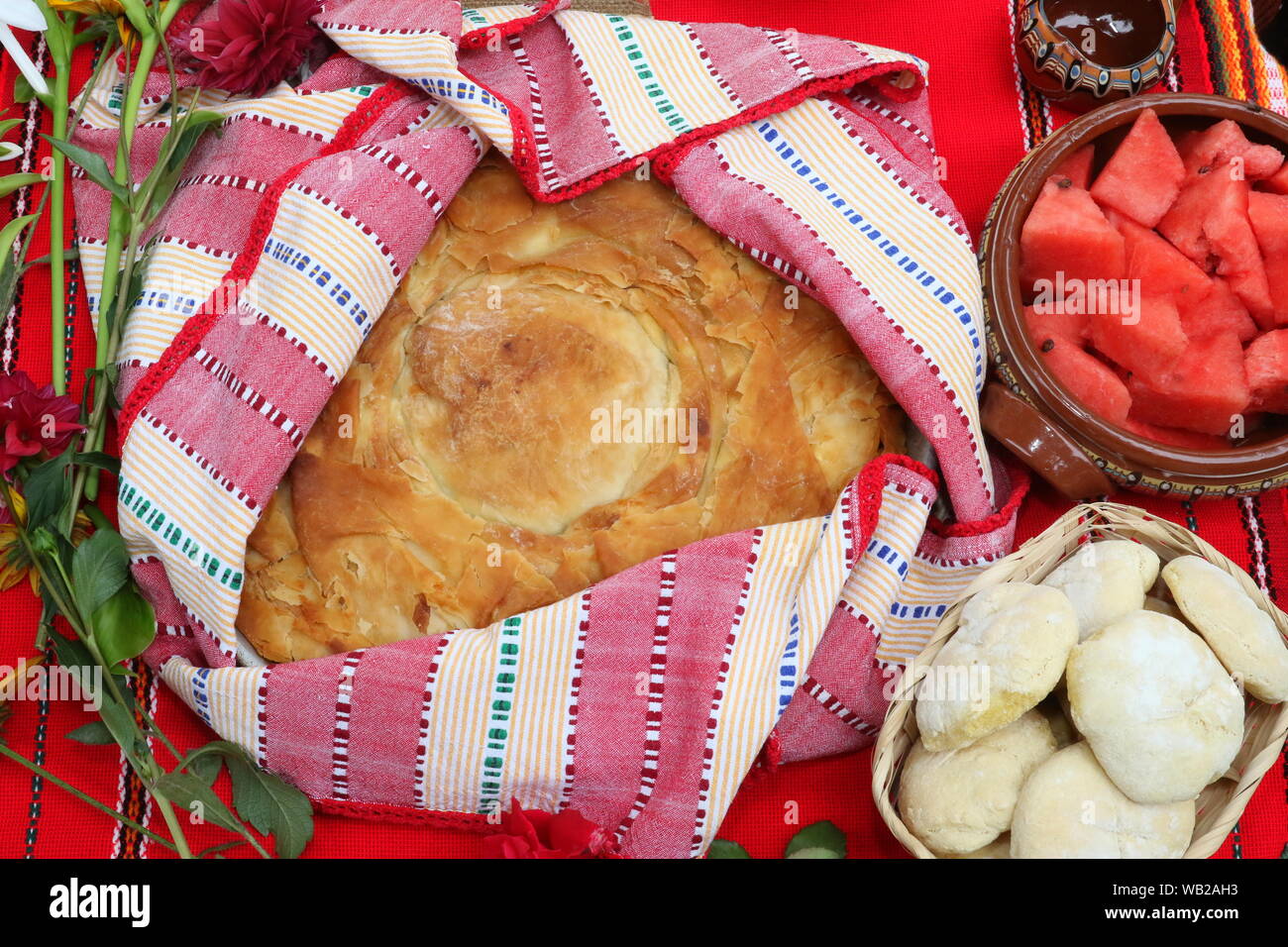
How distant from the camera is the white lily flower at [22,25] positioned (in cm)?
160

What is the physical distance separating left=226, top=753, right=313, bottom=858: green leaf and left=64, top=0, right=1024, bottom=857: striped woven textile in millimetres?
24

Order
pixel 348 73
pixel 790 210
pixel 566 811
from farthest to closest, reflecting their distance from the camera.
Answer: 1. pixel 348 73
2. pixel 790 210
3. pixel 566 811

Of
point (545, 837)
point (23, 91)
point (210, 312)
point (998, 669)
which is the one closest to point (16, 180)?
point (23, 91)

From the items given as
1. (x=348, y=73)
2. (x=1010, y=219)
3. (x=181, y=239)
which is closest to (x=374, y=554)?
(x=181, y=239)

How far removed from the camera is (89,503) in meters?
1.57

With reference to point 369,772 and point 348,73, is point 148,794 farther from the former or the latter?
point 348,73

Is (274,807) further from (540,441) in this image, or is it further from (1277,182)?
(1277,182)

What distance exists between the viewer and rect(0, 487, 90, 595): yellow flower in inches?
59.4

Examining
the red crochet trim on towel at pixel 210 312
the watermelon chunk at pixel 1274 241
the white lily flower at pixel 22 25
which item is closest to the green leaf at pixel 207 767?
the red crochet trim on towel at pixel 210 312

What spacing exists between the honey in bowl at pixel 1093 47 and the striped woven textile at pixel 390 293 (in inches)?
10.0

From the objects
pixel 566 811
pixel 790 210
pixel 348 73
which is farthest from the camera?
pixel 348 73

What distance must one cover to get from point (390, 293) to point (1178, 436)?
106cm

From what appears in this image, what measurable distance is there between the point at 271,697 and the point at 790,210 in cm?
88

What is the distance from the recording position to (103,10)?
5.43 feet
